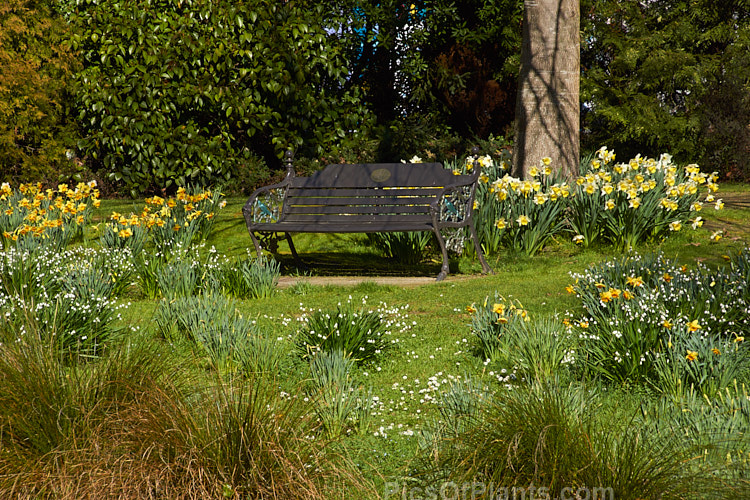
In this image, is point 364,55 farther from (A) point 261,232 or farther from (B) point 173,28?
(A) point 261,232

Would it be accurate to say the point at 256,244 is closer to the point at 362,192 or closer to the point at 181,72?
the point at 362,192

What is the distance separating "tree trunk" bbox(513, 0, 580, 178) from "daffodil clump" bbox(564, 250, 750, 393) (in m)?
3.19

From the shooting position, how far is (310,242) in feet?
25.2

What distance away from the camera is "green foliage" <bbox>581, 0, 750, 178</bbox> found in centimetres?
1262

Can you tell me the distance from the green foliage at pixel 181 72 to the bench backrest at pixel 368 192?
1.64m

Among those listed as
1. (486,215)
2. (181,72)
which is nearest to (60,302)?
(486,215)

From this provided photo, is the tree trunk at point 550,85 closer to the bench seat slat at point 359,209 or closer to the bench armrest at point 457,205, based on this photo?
the bench armrest at point 457,205

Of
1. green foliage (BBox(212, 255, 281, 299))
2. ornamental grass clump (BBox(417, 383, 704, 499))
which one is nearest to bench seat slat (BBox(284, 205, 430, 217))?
green foliage (BBox(212, 255, 281, 299))

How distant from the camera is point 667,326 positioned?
3.06 metres

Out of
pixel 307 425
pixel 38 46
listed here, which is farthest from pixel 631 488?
pixel 38 46

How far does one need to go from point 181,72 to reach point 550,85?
3.79m

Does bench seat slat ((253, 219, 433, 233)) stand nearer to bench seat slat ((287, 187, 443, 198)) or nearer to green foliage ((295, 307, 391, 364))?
bench seat slat ((287, 187, 443, 198))

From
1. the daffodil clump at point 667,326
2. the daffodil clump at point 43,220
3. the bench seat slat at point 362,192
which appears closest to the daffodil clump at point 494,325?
the daffodil clump at point 667,326

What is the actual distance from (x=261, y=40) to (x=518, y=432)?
6.67 meters
